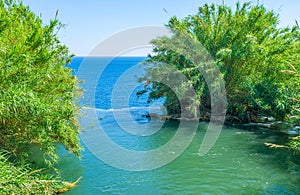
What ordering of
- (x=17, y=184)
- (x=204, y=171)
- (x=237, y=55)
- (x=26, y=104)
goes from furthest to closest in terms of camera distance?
(x=237, y=55)
(x=204, y=171)
(x=26, y=104)
(x=17, y=184)

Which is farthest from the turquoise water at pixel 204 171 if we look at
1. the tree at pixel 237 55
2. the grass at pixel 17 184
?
the tree at pixel 237 55

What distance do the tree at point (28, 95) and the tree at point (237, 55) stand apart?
11.7 meters

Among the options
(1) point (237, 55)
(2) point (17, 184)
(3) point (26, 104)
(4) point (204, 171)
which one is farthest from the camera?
(1) point (237, 55)

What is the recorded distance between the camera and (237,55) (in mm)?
18578

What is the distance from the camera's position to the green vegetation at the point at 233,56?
17.4 m

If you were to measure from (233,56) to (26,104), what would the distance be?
15004 mm

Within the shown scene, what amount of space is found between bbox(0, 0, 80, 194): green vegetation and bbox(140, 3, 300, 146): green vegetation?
37.4 feet

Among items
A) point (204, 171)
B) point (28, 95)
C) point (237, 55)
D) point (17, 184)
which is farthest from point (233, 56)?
point (17, 184)

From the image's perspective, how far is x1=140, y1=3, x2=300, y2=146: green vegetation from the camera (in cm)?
1738

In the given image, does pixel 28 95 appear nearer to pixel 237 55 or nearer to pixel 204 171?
pixel 204 171

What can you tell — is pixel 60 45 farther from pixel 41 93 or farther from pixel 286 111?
pixel 286 111

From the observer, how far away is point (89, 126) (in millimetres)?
19766

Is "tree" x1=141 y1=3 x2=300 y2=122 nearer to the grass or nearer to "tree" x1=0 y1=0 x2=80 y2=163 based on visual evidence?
"tree" x1=0 y1=0 x2=80 y2=163

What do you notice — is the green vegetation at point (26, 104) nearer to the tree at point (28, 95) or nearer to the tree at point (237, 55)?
the tree at point (28, 95)
